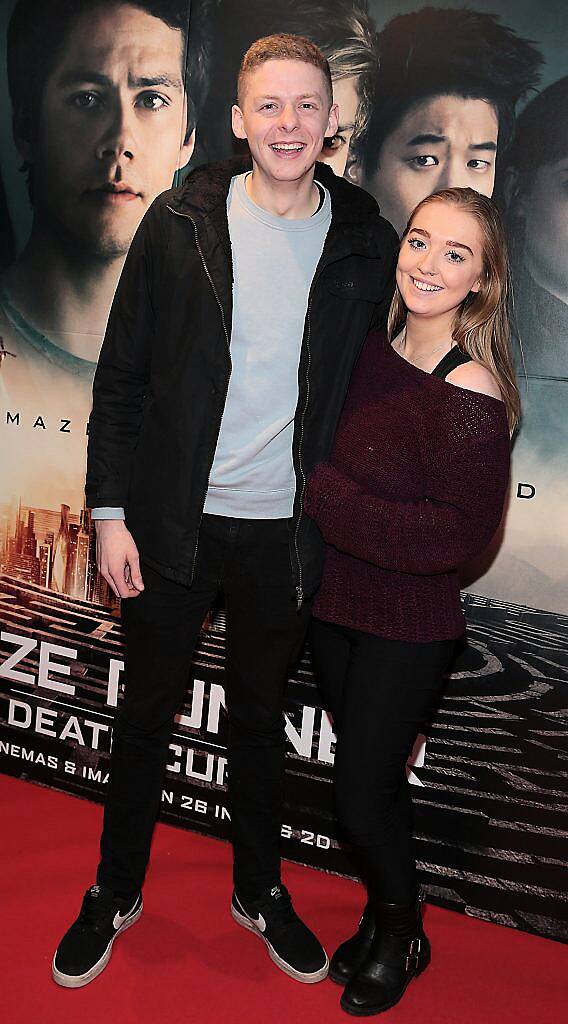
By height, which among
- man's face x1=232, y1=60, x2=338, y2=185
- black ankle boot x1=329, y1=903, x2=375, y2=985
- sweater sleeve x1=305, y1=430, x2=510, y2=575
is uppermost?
man's face x1=232, y1=60, x2=338, y2=185

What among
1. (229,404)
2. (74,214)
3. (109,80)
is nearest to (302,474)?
(229,404)

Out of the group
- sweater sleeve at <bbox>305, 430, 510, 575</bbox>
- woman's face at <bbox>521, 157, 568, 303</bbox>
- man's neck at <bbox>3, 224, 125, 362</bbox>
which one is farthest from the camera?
man's neck at <bbox>3, 224, 125, 362</bbox>

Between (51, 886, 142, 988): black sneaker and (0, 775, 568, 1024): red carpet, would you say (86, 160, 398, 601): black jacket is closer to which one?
(51, 886, 142, 988): black sneaker

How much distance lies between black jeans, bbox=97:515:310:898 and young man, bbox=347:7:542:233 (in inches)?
37.5

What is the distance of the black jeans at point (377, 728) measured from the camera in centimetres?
176

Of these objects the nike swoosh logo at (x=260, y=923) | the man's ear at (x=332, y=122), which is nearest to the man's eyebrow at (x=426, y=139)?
the man's ear at (x=332, y=122)

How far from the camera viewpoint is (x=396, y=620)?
1.74 metres

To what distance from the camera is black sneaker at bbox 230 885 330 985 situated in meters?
2.06

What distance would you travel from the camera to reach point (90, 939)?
2.00 m

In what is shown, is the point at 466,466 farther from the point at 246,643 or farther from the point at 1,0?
the point at 1,0

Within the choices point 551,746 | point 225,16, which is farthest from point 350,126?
point 551,746

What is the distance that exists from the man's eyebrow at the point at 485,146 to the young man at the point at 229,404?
389 mm

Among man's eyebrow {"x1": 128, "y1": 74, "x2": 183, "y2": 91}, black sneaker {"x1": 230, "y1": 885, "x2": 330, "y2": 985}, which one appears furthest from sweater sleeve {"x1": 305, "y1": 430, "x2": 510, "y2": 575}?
man's eyebrow {"x1": 128, "y1": 74, "x2": 183, "y2": 91}

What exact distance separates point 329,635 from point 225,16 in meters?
1.58
